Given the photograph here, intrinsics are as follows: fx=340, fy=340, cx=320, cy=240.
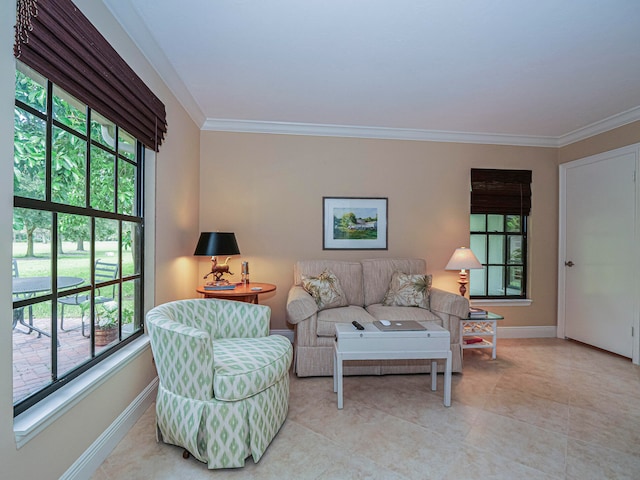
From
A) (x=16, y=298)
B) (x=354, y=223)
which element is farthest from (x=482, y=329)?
(x=16, y=298)

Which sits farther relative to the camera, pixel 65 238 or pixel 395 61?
pixel 395 61

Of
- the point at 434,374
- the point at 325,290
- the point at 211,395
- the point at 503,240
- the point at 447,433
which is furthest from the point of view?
the point at 503,240

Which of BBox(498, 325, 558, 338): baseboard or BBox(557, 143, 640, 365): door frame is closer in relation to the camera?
BBox(557, 143, 640, 365): door frame

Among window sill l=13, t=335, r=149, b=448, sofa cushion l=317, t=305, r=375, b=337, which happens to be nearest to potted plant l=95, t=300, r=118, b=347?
window sill l=13, t=335, r=149, b=448

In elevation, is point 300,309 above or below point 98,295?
below

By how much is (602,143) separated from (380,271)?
2.82m

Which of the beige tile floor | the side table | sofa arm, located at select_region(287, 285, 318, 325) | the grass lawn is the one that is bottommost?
the beige tile floor

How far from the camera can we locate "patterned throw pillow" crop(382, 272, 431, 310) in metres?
3.37

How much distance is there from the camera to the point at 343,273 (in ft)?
12.0

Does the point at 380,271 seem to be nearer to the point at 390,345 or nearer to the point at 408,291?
the point at 408,291

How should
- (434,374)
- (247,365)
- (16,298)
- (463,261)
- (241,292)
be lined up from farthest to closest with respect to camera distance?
(463,261)
(241,292)
(434,374)
(247,365)
(16,298)

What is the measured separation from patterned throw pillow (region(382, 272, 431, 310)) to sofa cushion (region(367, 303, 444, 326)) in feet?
0.30

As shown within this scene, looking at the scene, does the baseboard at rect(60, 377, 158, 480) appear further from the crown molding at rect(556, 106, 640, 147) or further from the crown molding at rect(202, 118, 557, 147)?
the crown molding at rect(556, 106, 640, 147)

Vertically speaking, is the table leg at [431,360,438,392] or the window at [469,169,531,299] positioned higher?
the window at [469,169,531,299]
